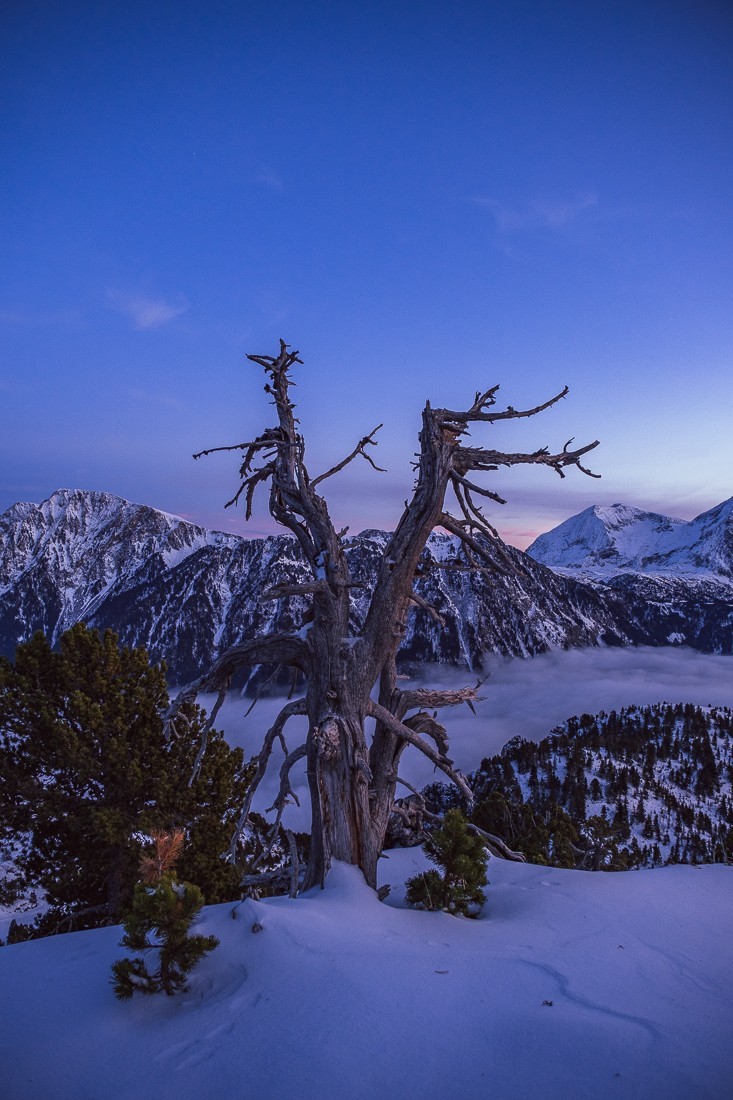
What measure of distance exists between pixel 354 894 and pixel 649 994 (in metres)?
3.63

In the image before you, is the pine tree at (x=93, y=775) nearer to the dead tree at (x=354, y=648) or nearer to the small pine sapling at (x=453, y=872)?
the dead tree at (x=354, y=648)

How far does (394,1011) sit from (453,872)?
108 inches

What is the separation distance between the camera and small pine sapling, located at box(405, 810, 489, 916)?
23.1ft

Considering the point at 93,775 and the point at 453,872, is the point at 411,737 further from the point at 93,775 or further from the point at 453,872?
the point at 93,775

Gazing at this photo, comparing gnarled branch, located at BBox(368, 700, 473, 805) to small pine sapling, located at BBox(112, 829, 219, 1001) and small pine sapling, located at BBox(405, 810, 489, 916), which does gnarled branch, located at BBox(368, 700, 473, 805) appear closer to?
small pine sapling, located at BBox(405, 810, 489, 916)

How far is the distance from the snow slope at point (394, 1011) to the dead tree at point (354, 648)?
1.42 meters

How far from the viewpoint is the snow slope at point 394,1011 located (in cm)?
377

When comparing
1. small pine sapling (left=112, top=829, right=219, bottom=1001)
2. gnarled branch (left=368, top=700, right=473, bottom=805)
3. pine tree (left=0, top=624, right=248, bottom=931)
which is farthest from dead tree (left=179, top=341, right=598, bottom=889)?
pine tree (left=0, top=624, right=248, bottom=931)

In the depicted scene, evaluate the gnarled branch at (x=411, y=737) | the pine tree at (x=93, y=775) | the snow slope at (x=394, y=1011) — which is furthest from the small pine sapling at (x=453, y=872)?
the pine tree at (x=93, y=775)

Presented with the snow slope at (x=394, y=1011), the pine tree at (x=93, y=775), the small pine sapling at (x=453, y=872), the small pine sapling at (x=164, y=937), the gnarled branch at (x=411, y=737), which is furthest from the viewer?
the pine tree at (x=93, y=775)

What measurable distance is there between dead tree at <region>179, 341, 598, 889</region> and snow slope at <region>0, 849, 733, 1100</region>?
4.65 feet

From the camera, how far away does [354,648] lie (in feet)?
30.0

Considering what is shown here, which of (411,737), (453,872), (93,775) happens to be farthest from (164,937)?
(93,775)

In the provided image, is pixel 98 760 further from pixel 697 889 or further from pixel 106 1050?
pixel 697 889
